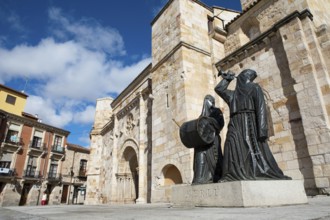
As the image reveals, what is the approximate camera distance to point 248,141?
402cm

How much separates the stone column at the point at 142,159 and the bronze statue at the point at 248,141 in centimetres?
704

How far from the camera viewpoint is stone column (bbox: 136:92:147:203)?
33.6ft

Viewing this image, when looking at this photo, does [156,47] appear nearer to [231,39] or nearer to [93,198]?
[231,39]

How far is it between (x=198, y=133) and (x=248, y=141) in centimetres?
98

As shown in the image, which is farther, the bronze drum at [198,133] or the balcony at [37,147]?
the balcony at [37,147]

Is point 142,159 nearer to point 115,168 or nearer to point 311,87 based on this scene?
point 115,168

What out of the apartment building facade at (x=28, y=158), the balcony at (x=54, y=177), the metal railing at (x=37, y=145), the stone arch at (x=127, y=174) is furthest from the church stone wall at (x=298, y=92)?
the balcony at (x=54, y=177)

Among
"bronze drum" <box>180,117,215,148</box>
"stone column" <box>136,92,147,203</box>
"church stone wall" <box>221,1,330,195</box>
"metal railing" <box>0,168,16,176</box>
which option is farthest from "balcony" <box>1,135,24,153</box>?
"church stone wall" <box>221,1,330,195</box>

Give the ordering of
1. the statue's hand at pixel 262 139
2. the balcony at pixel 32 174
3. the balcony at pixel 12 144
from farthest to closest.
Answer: the balcony at pixel 32 174, the balcony at pixel 12 144, the statue's hand at pixel 262 139

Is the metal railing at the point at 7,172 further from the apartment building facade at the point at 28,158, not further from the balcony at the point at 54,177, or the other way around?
the balcony at the point at 54,177

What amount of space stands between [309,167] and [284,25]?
4.50 metres

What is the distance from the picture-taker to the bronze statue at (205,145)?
4590mm

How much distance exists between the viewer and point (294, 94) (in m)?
6.86

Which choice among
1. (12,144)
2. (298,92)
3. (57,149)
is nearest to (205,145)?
(298,92)
